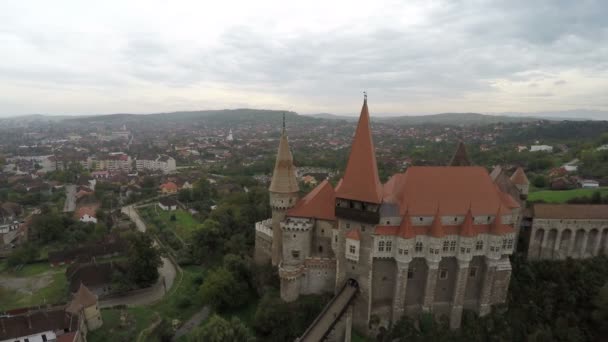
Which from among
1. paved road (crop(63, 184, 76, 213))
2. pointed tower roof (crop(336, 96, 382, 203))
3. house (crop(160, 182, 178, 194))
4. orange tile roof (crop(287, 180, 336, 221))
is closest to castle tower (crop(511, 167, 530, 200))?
pointed tower roof (crop(336, 96, 382, 203))

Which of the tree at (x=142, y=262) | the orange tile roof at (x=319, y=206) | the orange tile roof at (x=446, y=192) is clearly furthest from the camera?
the tree at (x=142, y=262)

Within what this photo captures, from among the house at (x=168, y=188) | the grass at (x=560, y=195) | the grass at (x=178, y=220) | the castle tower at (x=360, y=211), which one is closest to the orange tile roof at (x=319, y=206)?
the castle tower at (x=360, y=211)

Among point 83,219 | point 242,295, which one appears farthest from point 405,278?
point 83,219

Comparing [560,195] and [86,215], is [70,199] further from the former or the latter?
[560,195]

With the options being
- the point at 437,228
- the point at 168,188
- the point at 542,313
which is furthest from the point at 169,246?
the point at 542,313

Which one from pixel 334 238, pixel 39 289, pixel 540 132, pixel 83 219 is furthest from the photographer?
pixel 540 132

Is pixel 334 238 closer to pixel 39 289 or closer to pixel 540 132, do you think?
pixel 39 289

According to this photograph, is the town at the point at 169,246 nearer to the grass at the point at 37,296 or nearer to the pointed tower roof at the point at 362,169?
the grass at the point at 37,296

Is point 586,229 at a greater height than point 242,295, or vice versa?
point 586,229
